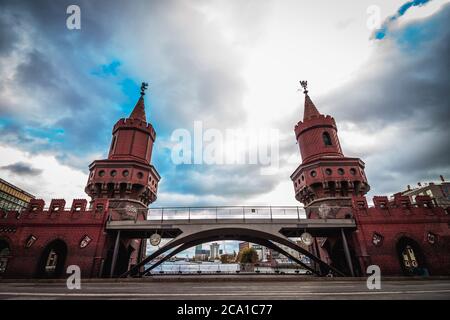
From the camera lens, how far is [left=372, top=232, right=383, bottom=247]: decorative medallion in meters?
17.7

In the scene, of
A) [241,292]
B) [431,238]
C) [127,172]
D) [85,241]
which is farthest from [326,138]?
[85,241]

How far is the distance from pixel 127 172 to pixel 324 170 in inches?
890

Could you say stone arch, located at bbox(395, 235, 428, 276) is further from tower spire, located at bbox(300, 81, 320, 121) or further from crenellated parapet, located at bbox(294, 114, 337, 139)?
tower spire, located at bbox(300, 81, 320, 121)

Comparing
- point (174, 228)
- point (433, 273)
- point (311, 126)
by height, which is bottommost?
point (433, 273)

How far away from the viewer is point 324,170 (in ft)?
80.2

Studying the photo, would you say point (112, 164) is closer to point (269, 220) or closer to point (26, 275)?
point (26, 275)

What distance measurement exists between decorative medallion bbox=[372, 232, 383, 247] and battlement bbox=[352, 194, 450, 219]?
1.58 m

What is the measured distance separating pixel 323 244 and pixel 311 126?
1492 centimetres

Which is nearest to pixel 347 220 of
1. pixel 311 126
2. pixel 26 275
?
pixel 311 126

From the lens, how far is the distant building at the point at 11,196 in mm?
42688

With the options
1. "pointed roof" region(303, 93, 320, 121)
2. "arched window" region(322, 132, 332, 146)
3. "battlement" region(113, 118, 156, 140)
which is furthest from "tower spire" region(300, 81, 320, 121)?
"battlement" region(113, 118, 156, 140)

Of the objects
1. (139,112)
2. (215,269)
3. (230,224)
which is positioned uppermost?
(139,112)

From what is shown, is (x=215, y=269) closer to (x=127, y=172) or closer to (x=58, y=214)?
(x=127, y=172)

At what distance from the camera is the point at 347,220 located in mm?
18672
